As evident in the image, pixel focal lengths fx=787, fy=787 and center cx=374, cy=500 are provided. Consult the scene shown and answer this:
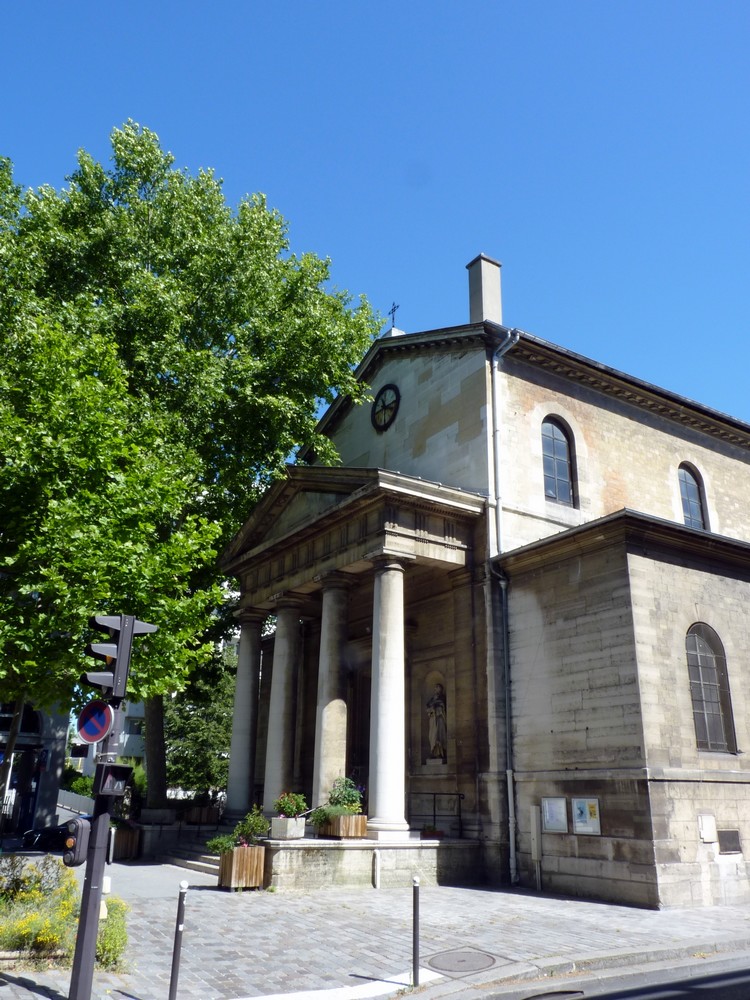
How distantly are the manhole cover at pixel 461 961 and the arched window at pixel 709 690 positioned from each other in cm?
770

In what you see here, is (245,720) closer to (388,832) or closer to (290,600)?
(290,600)

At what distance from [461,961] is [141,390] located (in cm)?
1539

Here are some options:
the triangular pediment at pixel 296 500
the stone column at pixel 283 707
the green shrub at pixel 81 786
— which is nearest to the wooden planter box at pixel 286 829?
the stone column at pixel 283 707

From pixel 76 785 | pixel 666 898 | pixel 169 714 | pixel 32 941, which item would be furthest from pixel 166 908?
pixel 76 785

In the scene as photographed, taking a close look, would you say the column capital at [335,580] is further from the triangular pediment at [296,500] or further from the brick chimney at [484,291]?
the brick chimney at [484,291]

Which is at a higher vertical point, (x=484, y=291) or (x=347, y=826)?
(x=484, y=291)

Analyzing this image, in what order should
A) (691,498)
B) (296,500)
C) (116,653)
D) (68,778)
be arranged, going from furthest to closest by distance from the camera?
(68,778), (691,498), (296,500), (116,653)

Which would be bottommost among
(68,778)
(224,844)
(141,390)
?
(224,844)

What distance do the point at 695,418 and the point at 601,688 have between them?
37.8ft

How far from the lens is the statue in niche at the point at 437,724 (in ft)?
62.3

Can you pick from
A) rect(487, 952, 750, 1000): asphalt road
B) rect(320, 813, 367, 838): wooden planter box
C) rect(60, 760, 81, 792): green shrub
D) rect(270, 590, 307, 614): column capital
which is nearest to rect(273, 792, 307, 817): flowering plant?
rect(320, 813, 367, 838): wooden planter box

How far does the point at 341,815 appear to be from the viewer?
15234 mm

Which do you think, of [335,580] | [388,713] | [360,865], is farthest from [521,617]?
[360,865]

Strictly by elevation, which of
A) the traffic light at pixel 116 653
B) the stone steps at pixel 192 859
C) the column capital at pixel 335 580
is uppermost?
the column capital at pixel 335 580
